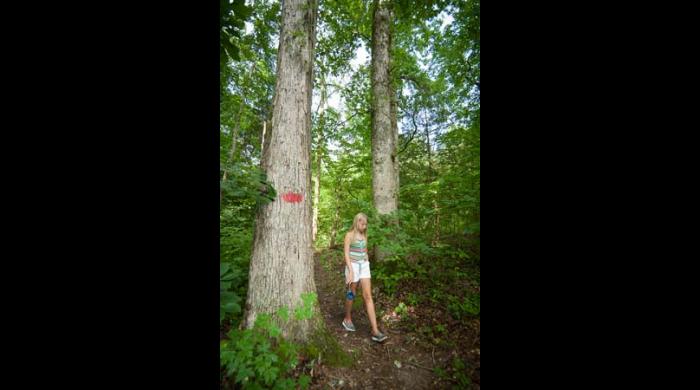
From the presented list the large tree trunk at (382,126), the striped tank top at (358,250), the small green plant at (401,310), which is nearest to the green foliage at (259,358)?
the striped tank top at (358,250)

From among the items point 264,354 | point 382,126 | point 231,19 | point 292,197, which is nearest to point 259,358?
point 264,354

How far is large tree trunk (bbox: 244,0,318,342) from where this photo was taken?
2.68m

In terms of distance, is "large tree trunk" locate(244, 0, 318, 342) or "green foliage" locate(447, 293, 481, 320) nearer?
"large tree trunk" locate(244, 0, 318, 342)

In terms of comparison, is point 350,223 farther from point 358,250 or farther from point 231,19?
point 231,19

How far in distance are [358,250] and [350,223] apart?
1.17 meters

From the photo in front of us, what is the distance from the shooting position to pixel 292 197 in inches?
109

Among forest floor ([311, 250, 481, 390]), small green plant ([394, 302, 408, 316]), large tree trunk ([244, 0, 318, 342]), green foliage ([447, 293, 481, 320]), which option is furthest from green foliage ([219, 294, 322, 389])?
green foliage ([447, 293, 481, 320])

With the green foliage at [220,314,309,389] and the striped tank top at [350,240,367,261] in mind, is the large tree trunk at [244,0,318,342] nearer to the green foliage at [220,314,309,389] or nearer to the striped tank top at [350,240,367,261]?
the green foliage at [220,314,309,389]

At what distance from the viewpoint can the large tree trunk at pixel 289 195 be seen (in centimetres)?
268

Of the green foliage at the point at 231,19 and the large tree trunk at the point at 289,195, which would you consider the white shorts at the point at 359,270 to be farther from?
the green foliage at the point at 231,19

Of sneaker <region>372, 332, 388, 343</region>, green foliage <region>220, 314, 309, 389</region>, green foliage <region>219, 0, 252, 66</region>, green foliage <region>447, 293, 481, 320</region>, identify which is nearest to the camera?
green foliage <region>219, 0, 252, 66</region>

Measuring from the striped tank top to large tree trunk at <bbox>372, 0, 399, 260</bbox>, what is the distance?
1717 millimetres
